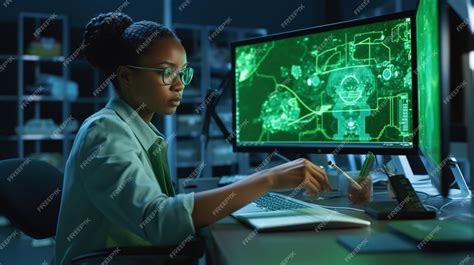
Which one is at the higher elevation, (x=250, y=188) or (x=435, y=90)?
(x=435, y=90)

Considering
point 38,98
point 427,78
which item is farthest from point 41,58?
point 427,78

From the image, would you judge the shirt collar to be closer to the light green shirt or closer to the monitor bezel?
the light green shirt

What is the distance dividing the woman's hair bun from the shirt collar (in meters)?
0.09

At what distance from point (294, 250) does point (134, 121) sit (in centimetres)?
52

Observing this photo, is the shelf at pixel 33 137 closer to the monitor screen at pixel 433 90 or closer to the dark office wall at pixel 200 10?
the dark office wall at pixel 200 10

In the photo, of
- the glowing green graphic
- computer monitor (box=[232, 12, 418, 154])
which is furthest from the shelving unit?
the glowing green graphic

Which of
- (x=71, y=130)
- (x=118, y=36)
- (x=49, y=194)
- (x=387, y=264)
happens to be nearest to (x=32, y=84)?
(x=71, y=130)

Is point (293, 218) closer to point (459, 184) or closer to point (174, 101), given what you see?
point (174, 101)

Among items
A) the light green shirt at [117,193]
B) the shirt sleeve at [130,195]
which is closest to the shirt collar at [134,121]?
the light green shirt at [117,193]

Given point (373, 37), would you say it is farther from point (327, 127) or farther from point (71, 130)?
point (71, 130)

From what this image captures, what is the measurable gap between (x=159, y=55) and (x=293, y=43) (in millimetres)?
602

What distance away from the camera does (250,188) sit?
3.02 ft

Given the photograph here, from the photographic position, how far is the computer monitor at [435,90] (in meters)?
0.77

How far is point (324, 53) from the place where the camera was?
141cm
